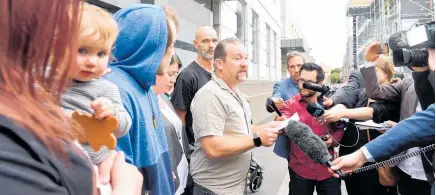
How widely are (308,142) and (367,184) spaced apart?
5.03 ft

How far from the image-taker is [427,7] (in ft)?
50.4

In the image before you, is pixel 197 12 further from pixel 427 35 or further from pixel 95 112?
pixel 95 112

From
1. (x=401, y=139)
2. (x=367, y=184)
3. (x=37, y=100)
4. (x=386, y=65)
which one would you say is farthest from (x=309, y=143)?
(x=37, y=100)

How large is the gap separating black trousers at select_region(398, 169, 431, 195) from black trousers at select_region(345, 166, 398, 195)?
0.43 meters

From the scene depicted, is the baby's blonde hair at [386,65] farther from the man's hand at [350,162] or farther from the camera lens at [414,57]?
the man's hand at [350,162]

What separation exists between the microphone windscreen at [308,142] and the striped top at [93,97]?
1.45m

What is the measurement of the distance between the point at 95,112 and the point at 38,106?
55 centimetres

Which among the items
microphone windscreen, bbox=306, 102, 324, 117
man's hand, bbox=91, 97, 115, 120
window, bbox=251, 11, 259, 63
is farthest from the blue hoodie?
window, bbox=251, 11, 259, 63

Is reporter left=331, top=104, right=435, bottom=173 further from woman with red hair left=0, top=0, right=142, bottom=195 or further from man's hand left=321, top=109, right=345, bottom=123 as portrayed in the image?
woman with red hair left=0, top=0, right=142, bottom=195

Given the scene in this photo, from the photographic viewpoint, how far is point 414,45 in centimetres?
209

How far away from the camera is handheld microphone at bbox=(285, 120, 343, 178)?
2453mm

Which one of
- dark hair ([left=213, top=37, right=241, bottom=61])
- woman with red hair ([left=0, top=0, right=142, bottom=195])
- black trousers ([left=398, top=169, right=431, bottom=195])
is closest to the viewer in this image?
woman with red hair ([left=0, top=0, right=142, bottom=195])

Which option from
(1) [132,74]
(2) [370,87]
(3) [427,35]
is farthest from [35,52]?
(2) [370,87]

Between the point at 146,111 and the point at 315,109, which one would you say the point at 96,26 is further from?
the point at 315,109
